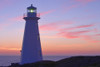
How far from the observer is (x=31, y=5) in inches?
1252

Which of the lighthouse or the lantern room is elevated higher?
the lantern room

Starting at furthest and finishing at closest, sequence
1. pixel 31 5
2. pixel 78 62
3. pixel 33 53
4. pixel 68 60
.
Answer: pixel 31 5
pixel 33 53
pixel 68 60
pixel 78 62

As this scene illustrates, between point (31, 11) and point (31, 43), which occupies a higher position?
point (31, 11)

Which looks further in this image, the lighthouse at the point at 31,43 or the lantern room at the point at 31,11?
the lantern room at the point at 31,11

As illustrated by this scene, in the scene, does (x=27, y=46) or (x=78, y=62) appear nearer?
(x=78, y=62)

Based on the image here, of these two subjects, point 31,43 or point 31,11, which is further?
point 31,11

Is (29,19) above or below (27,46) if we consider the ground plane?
above

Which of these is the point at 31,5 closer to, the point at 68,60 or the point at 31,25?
the point at 31,25

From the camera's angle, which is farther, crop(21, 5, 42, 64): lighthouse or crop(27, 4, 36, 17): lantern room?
crop(27, 4, 36, 17): lantern room

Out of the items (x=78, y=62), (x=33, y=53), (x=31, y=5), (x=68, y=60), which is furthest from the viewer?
(x=31, y=5)

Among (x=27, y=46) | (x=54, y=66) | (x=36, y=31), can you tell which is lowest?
(x=54, y=66)

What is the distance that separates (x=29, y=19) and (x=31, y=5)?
2971mm

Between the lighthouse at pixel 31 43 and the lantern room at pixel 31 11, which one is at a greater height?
the lantern room at pixel 31 11

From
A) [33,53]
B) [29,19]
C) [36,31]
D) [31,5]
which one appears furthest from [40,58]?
[31,5]
